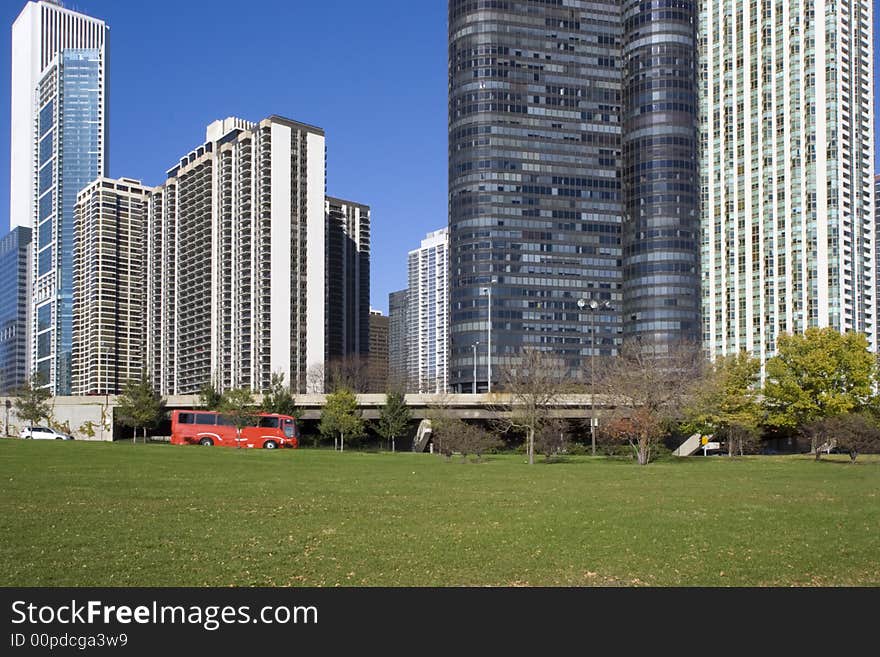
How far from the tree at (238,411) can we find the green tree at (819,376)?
4374 cm

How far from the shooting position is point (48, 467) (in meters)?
35.1

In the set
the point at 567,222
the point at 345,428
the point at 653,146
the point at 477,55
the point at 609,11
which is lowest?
the point at 345,428

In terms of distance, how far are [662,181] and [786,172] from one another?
1343 inches

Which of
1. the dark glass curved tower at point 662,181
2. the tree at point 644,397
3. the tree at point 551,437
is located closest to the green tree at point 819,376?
the tree at point 644,397

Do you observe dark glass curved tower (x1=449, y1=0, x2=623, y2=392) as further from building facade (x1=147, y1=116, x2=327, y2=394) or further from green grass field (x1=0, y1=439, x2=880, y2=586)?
green grass field (x1=0, y1=439, x2=880, y2=586)

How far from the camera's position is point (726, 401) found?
69.2 m

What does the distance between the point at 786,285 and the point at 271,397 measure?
127 m

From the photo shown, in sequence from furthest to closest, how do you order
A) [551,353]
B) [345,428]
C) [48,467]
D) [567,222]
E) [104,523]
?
[567,222], [551,353], [345,428], [48,467], [104,523]

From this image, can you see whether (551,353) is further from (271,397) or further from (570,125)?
(271,397)

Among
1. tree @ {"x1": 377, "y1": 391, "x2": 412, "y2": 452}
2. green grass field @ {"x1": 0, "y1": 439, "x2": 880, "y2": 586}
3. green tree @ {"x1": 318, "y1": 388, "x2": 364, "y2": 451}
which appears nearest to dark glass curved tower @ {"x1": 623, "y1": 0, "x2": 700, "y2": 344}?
tree @ {"x1": 377, "y1": 391, "x2": 412, "y2": 452}

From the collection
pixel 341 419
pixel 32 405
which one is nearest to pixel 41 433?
pixel 32 405

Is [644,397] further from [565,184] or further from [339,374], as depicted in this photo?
[565,184]

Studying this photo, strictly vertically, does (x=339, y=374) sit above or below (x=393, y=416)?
above
